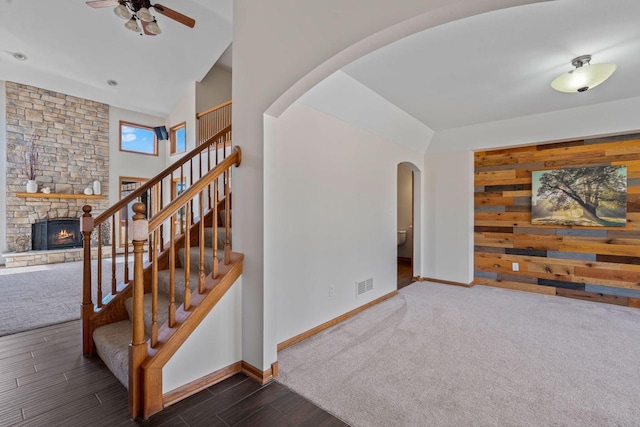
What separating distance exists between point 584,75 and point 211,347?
147 inches

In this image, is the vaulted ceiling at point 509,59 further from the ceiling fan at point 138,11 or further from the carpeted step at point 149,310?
the ceiling fan at point 138,11

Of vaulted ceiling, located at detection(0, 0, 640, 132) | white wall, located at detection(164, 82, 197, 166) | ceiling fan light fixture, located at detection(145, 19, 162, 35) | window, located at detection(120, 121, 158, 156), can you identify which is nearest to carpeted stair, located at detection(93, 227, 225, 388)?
vaulted ceiling, located at detection(0, 0, 640, 132)

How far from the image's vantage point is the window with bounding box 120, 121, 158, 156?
789 centimetres

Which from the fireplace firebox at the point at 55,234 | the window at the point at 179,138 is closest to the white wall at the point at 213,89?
the window at the point at 179,138

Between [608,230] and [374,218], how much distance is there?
321 cm

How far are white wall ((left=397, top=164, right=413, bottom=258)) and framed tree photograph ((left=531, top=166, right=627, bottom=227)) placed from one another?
9.09ft

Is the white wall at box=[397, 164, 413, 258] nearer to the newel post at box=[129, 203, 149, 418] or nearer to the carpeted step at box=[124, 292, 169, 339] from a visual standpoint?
the carpeted step at box=[124, 292, 169, 339]

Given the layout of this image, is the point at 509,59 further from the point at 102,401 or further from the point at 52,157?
the point at 52,157

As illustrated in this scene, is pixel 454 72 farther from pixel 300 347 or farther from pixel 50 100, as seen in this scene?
pixel 50 100

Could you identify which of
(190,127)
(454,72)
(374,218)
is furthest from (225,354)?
(190,127)

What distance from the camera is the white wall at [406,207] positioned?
695 centimetres

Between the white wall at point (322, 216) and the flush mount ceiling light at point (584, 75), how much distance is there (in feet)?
6.41

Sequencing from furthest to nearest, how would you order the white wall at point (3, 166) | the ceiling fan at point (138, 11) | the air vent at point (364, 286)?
the white wall at point (3, 166), the ceiling fan at point (138, 11), the air vent at point (364, 286)

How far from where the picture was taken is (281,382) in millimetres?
2094
